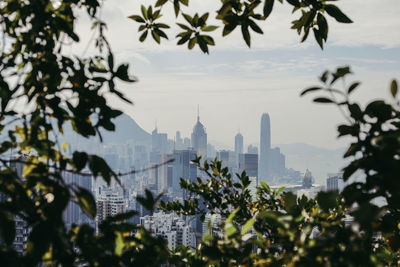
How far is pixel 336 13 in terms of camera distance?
1.56m

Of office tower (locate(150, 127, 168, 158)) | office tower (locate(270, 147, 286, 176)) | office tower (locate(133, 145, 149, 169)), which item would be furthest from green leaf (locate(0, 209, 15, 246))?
office tower (locate(270, 147, 286, 176))

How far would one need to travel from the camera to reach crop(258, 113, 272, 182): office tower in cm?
11675

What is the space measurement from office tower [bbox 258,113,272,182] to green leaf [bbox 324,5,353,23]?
107790 mm

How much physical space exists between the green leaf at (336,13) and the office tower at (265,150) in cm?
10779

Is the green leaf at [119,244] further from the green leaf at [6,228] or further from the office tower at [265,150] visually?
the office tower at [265,150]

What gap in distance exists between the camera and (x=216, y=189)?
2594 millimetres

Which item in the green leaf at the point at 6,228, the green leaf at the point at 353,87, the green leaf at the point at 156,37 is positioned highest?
the green leaf at the point at 156,37

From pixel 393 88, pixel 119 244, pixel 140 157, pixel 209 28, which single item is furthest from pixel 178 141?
pixel 119 244

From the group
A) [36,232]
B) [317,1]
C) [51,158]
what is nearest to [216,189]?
[317,1]

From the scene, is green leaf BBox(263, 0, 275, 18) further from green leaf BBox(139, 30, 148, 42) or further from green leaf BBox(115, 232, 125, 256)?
green leaf BBox(115, 232, 125, 256)

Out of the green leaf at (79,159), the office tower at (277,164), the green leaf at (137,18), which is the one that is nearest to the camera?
the green leaf at (79,159)

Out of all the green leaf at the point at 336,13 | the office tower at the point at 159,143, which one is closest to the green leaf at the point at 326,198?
the green leaf at the point at 336,13

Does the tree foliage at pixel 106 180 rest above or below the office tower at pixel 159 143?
above

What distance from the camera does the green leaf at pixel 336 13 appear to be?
5.08 feet
